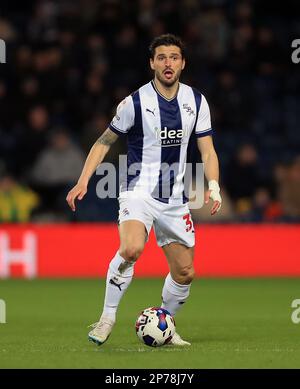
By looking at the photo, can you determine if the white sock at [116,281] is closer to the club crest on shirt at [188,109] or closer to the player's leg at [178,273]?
the player's leg at [178,273]

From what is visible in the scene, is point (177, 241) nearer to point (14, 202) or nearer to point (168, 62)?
point (168, 62)

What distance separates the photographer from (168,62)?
775 cm

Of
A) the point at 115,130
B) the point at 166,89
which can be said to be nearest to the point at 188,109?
the point at 166,89

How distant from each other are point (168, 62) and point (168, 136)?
0.54 metres

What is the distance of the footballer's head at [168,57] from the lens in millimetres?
7766

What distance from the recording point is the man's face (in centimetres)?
776

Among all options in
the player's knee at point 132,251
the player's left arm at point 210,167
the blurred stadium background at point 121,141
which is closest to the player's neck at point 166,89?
the player's left arm at point 210,167

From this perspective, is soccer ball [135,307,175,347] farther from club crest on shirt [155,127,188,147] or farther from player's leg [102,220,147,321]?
club crest on shirt [155,127,188,147]

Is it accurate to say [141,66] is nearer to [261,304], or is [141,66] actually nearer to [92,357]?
[261,304]

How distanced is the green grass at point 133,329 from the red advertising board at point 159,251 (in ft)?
1.54

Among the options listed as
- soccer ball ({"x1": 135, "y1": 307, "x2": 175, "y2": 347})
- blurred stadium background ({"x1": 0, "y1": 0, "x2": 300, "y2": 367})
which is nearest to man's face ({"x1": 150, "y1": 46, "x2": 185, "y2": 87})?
soccer ball ({"x1": 135, "y1": 307, "x2": 175, "y2": 347})

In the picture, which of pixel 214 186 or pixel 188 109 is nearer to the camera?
pixel 214 186

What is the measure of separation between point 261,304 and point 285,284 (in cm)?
215
